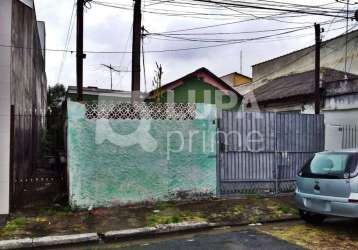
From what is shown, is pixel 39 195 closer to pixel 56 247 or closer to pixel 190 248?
pixel 56 247

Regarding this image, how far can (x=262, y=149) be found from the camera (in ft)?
33.6

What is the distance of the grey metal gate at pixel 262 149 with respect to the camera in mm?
9898

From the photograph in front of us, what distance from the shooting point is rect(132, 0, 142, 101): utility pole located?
36.3 feet

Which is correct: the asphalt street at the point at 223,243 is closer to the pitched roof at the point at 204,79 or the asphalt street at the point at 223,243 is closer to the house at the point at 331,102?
the house at the point at 331,102

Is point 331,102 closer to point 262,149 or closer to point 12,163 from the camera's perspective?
point 262,149

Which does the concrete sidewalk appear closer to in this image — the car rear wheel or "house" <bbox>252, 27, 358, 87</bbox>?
the car rear wheel

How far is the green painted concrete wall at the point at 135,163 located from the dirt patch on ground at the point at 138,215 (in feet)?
1.05

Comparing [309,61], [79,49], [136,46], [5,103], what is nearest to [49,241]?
[5,103]

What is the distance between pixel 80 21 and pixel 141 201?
483 centimetres

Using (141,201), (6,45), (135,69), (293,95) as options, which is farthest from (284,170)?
(6,45)

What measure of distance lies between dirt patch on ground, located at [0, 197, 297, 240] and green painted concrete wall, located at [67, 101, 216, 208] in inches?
12.6

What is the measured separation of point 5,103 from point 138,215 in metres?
3.48

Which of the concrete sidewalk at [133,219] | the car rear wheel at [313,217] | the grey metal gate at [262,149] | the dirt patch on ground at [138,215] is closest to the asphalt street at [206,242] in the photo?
the concrete sidewalk at [133,219]

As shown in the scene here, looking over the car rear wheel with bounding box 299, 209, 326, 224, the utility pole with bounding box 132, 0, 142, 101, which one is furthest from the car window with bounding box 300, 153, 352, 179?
the utility pole with bounding box 132, 0, 142, 101
